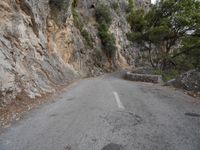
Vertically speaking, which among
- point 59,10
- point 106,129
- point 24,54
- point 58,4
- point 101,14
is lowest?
point 106,129

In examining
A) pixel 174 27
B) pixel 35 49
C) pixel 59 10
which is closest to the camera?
pixel 35 49

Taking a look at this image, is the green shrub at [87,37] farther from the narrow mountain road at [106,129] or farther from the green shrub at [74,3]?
the narrow mountain road at [106,129]

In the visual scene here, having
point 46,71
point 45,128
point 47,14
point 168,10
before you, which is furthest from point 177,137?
point 168,10

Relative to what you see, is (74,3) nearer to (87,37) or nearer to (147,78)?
(87,37)

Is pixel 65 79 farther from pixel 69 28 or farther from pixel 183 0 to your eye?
pixel 183 0

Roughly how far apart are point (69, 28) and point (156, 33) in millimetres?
9718

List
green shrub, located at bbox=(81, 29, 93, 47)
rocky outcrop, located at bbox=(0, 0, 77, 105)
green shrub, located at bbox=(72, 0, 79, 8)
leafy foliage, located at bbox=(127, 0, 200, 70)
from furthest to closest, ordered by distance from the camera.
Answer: green shrub, located at bbox=(72, 0, 79, 8)
green shrub, located at bbox=(81, 29, 93, 47)
leafy foliage, located at bbox=(127, 0, 200, 70)
rocky outcrop, located at bbox=(0, 0, 77, 105)

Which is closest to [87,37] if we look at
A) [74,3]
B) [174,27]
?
[74,3]

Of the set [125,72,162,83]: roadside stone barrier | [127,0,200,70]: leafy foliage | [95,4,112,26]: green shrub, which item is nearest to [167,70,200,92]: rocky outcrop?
[125,72,162,83]: roadside stone barrier

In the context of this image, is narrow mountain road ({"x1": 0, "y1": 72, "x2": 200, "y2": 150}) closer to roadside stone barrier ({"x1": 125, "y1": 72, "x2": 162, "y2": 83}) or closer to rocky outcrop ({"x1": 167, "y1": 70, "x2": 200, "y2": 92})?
rocky outcrop ({"x1": 167, "y1": 70, "x2": 200, "y2": 92})

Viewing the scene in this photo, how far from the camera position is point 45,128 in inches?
231

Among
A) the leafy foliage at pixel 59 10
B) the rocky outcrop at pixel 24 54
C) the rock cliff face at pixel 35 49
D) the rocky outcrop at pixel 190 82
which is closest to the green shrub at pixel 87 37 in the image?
the rock cliff face at pixel 35 49

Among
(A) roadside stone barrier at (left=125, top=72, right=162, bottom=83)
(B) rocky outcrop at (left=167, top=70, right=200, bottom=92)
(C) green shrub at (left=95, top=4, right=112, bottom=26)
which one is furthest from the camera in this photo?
(C) green shrub at (left=95, top=4, right=112, bottom=26)

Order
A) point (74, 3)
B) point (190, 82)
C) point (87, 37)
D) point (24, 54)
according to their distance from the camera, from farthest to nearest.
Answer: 1. point (74, 3)
2. point (87, 37)
3. point (190, 82)
4. point (24, 54)
